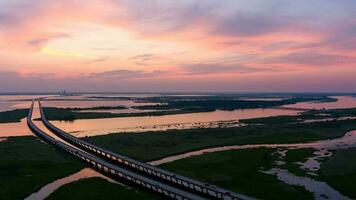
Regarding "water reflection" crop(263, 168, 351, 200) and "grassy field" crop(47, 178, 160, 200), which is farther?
"grassy field" crop(47, 178, 160, 200)

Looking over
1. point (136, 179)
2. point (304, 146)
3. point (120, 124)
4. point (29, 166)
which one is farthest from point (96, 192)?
point (120, 124)

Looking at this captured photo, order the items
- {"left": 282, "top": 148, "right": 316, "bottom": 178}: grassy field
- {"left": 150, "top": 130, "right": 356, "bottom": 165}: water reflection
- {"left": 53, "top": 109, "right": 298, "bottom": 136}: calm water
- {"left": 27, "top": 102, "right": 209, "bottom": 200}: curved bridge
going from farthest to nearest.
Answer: {"left": 53, "top": 109, "right": 298, "bottom": 136}: calm water
{"left": 150, "top": 130, "right": 356, "bottom": 165}: water reflection
{"left": 282, "top": 148, "right": 316, "bottom": 178}: grassy field
{"left": 27, "top": 102, "right": 209, "bottom": 200}: curved bridge

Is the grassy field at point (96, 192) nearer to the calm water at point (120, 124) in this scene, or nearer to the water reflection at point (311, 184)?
the water reflection at point (311, 184)

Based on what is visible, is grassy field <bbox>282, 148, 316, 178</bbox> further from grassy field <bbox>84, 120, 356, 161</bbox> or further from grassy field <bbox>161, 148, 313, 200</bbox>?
grassy field <bbox>84, 120, 356, 161</bbox>

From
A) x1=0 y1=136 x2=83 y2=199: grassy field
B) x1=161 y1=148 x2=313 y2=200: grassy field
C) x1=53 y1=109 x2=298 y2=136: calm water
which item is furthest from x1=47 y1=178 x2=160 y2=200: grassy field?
x1=53 y1=109 x2=298 y2=136: calm water

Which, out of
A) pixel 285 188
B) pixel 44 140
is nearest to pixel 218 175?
pixel 285 188
